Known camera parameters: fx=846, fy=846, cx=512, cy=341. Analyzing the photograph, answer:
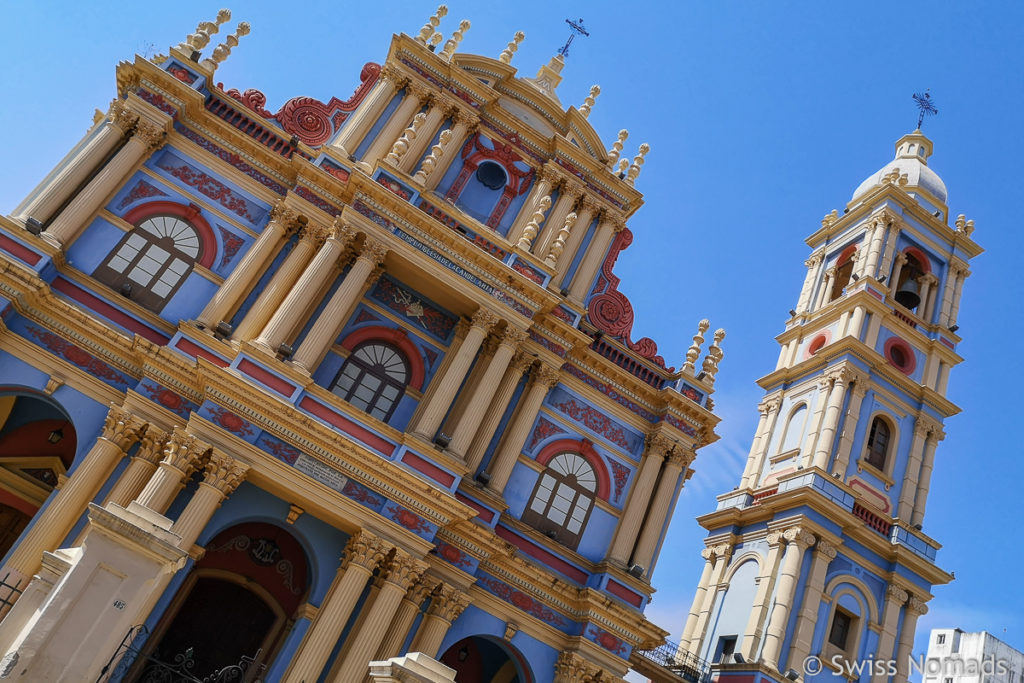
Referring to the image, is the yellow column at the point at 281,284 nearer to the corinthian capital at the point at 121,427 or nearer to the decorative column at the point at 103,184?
the corinthian capital at the point at 121,427

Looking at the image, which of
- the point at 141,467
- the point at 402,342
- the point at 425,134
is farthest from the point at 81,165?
the point at 425,134

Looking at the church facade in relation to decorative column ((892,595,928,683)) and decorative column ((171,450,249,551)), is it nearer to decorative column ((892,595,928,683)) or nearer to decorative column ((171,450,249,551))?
decorative column ((171,450,249,551))

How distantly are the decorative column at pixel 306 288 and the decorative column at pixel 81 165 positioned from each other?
4.66m

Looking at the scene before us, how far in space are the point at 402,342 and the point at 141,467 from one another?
6.22 metres

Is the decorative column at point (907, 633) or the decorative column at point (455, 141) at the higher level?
the decorative column at point (455, 141)

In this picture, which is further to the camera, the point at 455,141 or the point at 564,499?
the point at 455,141

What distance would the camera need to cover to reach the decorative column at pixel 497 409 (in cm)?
1834

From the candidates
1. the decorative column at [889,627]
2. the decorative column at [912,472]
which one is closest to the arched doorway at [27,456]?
the decorative column at [889,627]

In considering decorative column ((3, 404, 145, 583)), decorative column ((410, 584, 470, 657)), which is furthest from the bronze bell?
decorative column ((3, 404, 145, 583))

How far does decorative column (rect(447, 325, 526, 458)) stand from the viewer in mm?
17781

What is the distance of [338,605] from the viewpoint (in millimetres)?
15109

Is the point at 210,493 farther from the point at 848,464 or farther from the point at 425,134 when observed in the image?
the point at 848,464

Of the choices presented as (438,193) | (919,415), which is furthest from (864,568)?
(438,193)

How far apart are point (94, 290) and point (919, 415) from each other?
23.0 metres
